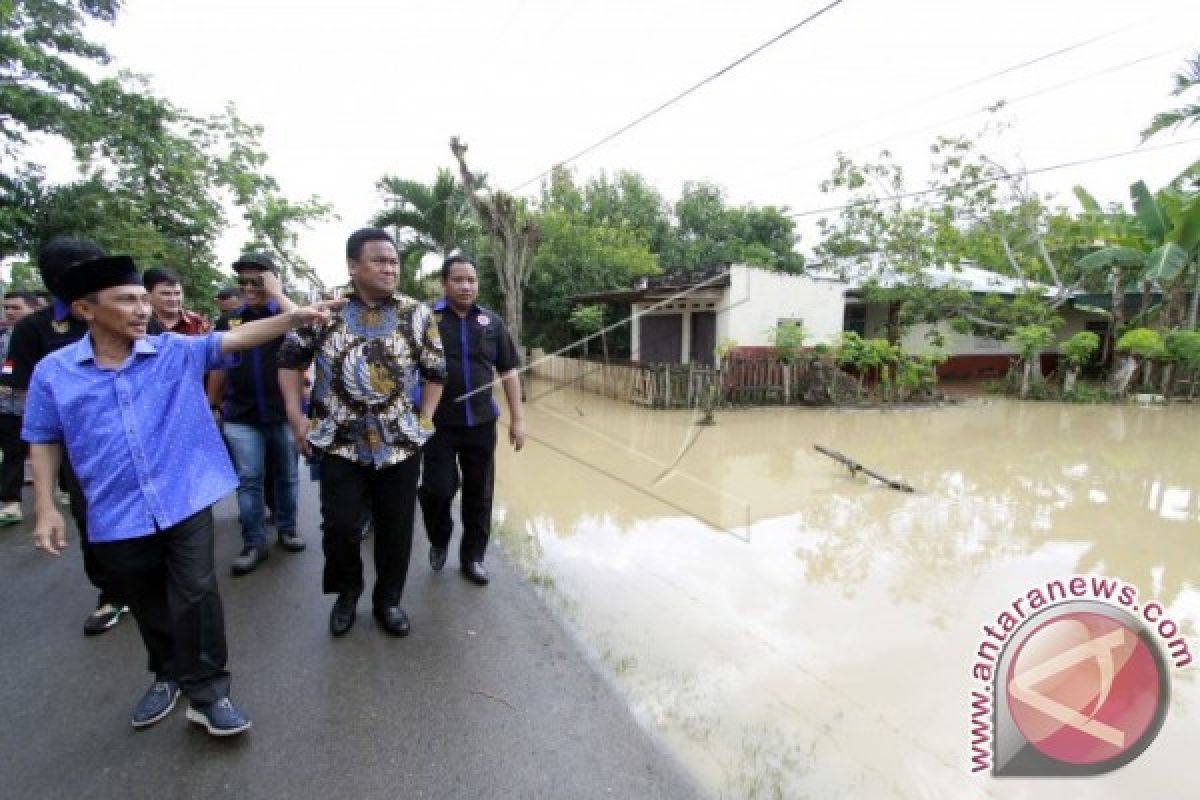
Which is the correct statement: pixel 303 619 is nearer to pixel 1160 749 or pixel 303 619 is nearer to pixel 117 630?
pixel 117 630

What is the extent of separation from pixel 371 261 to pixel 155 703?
1806 millimetres

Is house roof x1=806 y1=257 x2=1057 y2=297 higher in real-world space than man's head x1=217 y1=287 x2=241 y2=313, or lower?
higher

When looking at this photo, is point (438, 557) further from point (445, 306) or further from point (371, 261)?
point (371, 261)

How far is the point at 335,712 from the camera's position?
6.98 ft

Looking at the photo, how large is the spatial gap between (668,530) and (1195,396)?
1535cm

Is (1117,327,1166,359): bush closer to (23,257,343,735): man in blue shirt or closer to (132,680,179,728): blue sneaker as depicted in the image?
(23,257,343,735): man in blue shirt

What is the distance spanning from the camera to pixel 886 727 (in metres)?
2.44

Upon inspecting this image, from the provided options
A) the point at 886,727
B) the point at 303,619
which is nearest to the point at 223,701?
the point at 303,619

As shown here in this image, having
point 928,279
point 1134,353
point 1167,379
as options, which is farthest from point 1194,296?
point 928,279

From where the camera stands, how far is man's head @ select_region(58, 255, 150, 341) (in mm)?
1719

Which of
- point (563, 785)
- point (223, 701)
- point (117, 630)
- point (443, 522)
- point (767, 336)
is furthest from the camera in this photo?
point (767, 336)

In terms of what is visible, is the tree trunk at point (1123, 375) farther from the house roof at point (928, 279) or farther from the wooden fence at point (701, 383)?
the wooden fence at point (701, 383)

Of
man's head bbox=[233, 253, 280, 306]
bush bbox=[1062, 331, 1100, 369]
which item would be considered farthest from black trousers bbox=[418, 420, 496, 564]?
bush bbox=[1062, 331, 1100, 369]

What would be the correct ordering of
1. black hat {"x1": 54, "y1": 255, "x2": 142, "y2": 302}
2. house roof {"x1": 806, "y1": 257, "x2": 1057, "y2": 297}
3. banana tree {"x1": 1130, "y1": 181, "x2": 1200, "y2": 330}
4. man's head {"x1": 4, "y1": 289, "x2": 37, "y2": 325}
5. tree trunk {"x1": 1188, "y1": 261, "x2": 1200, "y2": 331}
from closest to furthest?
1. black hat {"x1": 54, "y1": 255, "x2": 142, "y2": 302}
2. man's head {"x1": 4, "y1": 289, "x2": 37, "y2": 325}
3. banana tree {"x1": 1130, "y1": 181, "x2": 1200, "y2": 330}
4. tree trunk {"x1": 1188, "y1": 261, "x2": 1200, "y2": 331}
5. house roof {"x1": 806, "y1": 257, "x2": 1057, "y2": 297}
